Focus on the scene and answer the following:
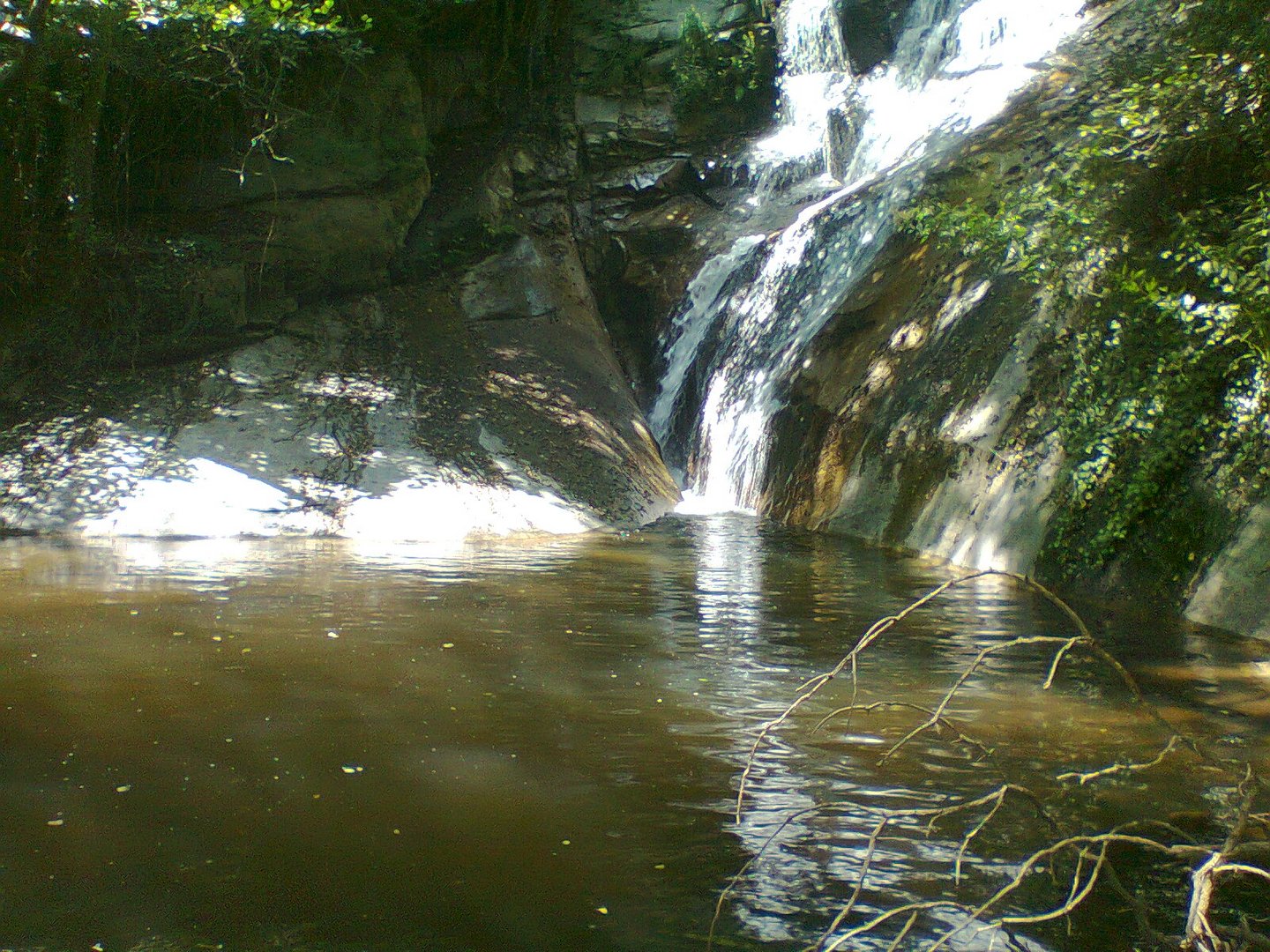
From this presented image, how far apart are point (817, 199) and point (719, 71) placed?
12.4 feet

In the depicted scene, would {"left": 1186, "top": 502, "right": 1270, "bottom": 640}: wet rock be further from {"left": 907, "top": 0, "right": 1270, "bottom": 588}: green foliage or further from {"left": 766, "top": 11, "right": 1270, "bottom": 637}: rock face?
{"left": 907, "top": 0, "right": 1270, "bottom": 588}: green foliage

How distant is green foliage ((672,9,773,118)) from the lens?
19547 millimetres

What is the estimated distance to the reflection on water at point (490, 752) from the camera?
3.06 m

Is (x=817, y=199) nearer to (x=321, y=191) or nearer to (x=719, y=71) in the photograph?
(x=719, y=71)

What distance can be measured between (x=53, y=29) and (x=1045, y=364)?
11371mm

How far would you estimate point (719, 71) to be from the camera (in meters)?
19.7

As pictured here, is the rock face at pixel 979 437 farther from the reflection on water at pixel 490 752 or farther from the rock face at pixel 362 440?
the rock face at pixel 362 440

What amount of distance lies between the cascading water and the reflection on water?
645 cm

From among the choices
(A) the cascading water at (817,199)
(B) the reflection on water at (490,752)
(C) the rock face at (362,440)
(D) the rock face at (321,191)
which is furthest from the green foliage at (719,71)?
(B) the reflection on water at (490,752)

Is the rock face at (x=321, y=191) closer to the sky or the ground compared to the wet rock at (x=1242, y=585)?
closer to the sky

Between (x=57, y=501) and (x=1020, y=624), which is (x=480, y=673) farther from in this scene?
(x=57, y=501)

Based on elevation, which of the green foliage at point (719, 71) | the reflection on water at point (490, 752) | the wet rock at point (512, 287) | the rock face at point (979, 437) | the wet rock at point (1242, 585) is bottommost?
the reflection on water at point (490, 752)

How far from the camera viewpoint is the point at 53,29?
12.7 meters

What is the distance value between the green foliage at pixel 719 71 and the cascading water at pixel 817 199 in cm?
54
